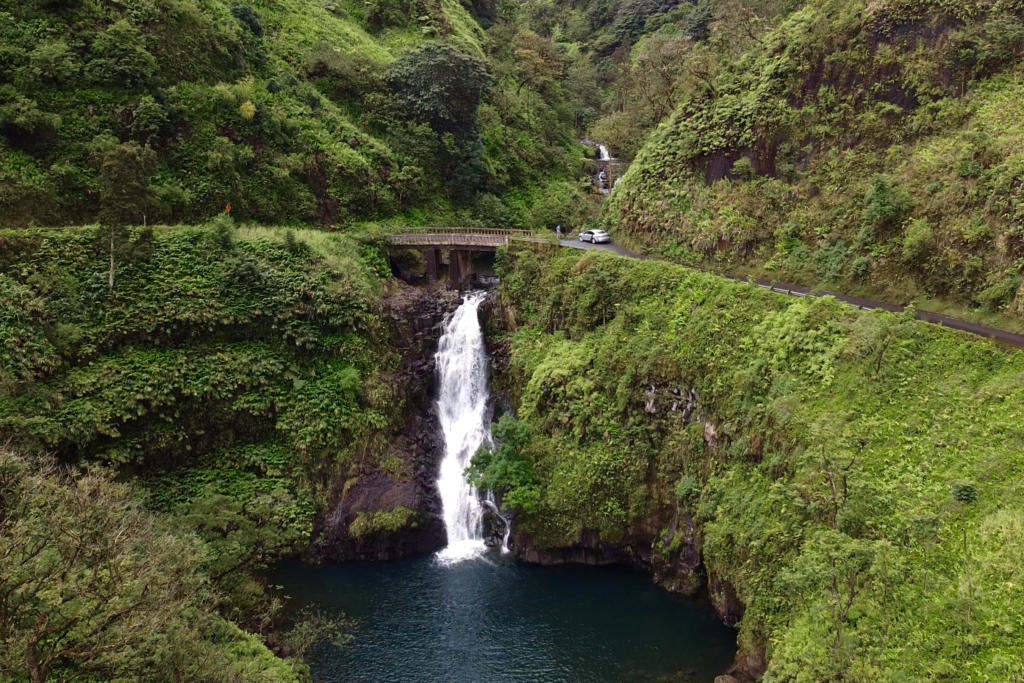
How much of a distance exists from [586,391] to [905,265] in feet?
49.1

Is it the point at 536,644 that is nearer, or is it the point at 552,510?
the point at 536,644

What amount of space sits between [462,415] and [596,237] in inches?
580

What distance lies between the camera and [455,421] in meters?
36.5

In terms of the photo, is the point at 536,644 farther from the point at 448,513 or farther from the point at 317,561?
the point at 317,561

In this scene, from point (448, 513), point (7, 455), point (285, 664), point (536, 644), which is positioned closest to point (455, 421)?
point (448, 513)

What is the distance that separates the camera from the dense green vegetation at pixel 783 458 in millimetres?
16656

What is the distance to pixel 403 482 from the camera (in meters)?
32.8

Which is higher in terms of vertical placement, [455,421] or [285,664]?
[455,421]

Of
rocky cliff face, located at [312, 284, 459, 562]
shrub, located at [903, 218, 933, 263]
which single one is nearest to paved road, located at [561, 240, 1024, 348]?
shrub, located at [903, 218, 933, 263]

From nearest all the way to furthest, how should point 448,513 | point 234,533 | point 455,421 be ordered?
point 234,533 < point 448,513 < point 455,421

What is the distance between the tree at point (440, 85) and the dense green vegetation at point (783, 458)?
1840cm

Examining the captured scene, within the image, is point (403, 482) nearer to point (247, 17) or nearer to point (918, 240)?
point (918, 240)

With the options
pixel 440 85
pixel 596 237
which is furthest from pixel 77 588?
pixel 440 85

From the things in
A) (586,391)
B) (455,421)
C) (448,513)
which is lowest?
(448,513)
